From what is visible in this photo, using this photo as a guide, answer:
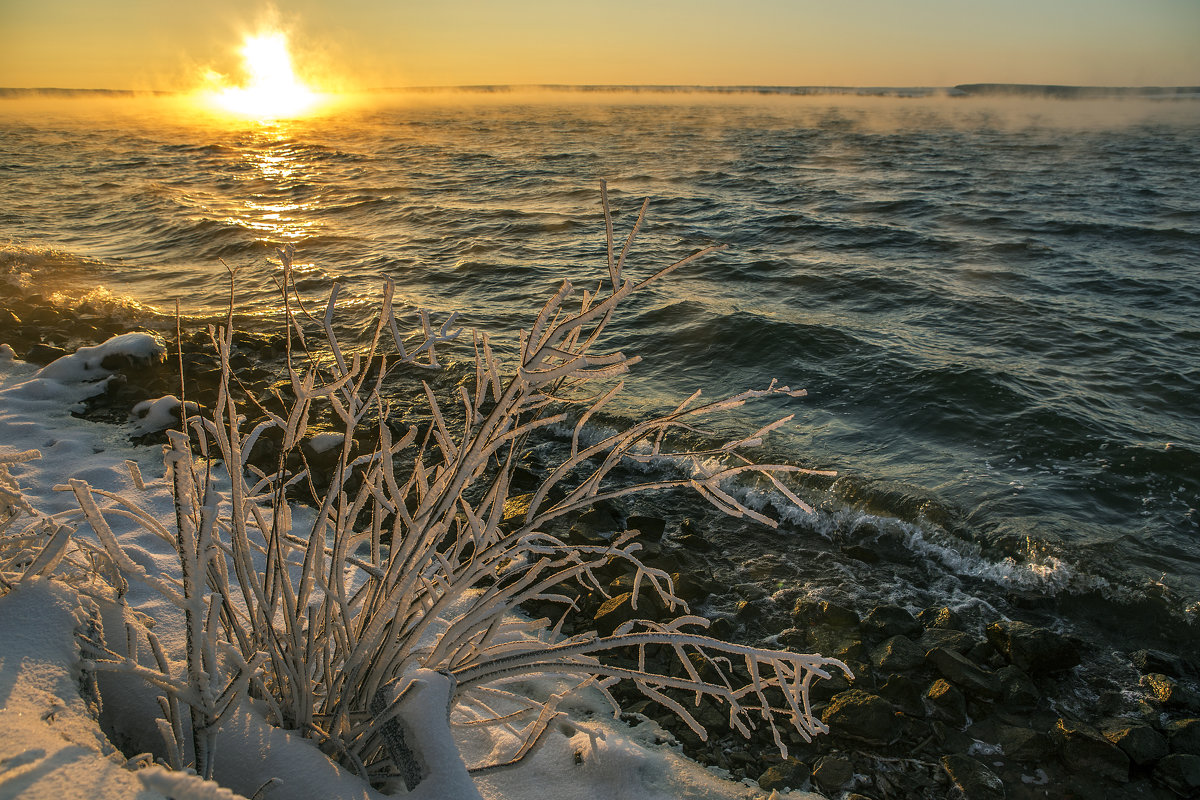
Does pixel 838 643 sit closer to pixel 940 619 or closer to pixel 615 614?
pixel 940 619

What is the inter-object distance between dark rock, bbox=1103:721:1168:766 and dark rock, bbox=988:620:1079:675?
16.7 inches

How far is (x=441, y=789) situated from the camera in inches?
57.3

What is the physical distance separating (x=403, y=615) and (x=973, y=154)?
2981 cm

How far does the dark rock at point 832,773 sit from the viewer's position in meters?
2.78

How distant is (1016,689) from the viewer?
334 cm

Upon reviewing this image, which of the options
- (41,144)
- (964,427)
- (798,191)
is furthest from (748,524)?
(41,144)

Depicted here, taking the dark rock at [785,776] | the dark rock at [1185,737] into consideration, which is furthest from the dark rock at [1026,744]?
the dark rock at [785,776]

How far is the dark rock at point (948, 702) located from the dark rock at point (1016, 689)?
208mm

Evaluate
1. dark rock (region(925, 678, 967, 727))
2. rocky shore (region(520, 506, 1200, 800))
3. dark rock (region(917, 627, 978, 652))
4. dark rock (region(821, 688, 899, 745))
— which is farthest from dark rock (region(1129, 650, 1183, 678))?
dark rock (region(821, 688, 899, 745))

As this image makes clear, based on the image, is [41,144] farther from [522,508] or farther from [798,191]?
[522,508]

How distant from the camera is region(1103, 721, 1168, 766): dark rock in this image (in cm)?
300

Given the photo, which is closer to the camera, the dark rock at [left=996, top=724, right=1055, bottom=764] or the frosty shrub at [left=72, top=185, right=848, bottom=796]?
the frosty shrub at [left=72, top=185, right=848, bottom=796]

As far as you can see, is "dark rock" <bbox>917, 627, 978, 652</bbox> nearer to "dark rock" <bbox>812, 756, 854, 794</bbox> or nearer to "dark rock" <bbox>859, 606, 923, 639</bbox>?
"dark rock" <bbox>859, 606, 923, 639</bbox>

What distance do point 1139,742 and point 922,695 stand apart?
2.80 ft
